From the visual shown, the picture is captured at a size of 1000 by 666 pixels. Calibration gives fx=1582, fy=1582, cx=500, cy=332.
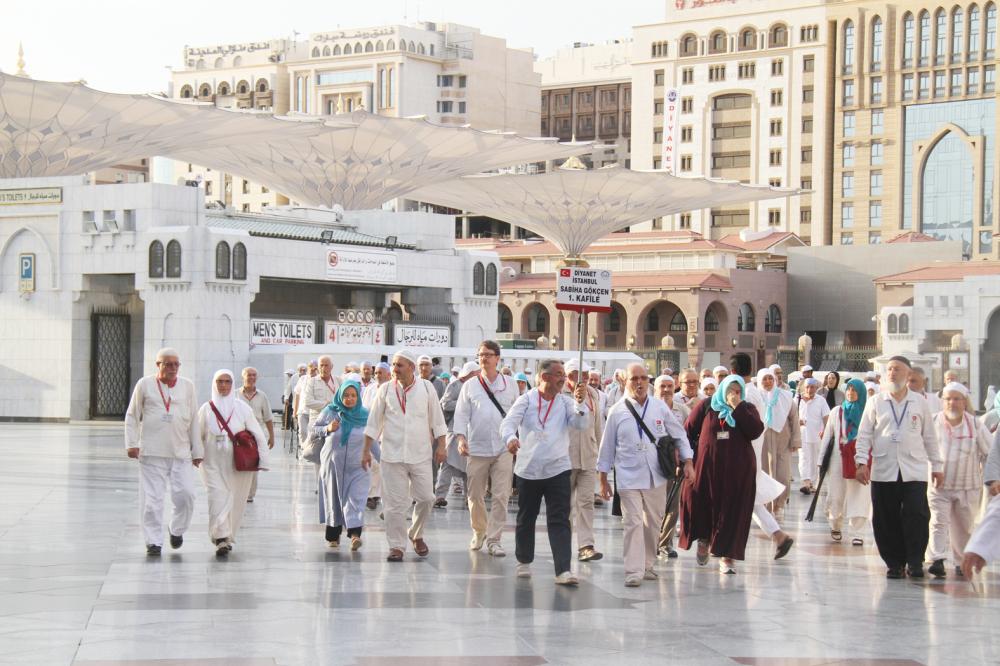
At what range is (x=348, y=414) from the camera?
41.3 ft

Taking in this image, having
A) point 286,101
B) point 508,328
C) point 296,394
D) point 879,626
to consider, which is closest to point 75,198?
point 296,394

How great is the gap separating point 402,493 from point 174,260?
2682 centimetres

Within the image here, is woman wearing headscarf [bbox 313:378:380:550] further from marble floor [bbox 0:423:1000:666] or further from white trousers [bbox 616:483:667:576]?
white trousers [bbox 616:483:667:576]

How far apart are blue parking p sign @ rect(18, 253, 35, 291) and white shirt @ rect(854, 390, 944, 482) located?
2981 cm

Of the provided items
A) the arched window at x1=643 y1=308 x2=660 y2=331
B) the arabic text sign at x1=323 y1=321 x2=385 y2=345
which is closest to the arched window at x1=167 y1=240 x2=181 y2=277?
the arabic text sign at x1=323 y1=321 x2=385 y2=345

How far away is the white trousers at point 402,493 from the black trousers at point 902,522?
3285mm

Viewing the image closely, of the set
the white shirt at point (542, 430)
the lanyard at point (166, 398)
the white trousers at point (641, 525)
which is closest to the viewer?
the white trousers at point (641, 525)

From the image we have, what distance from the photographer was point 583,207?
58.4m

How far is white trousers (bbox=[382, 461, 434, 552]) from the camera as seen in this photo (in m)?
11.6

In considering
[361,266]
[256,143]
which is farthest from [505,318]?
[361,266]

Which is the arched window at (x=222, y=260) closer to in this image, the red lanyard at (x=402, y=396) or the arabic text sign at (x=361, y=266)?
the arabic text sign at (x=361, y=266)

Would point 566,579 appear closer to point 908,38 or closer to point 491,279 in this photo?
point 491,279

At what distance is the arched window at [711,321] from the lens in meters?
77.6

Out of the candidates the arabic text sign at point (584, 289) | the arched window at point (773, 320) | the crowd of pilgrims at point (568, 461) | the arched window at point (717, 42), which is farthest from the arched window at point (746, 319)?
the crowd of pilgrims at point (568, 461)
